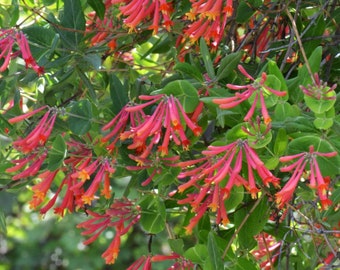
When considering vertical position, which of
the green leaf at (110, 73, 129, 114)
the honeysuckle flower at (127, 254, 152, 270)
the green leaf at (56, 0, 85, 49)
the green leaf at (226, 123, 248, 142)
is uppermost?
the green leaf at (56, 0, 85, 49)

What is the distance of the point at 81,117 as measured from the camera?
1077 millimetres

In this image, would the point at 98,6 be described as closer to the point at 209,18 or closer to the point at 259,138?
the point at 209,18

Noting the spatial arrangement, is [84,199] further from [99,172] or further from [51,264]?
[51,264]

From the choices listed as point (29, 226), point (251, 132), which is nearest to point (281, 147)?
point (251, 132)

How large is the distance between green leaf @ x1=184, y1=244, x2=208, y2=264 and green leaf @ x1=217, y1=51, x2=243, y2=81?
212 mm

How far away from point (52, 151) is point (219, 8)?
28 centimetres

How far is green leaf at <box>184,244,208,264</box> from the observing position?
1052 millimetres

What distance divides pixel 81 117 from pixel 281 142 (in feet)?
0.95

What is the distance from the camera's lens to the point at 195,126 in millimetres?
980

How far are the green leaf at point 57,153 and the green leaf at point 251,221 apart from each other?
241mm

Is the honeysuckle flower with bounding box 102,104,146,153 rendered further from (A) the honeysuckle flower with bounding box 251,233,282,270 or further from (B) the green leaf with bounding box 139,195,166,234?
(A) the honeysuckle flower with bounding box 251,233,282,270

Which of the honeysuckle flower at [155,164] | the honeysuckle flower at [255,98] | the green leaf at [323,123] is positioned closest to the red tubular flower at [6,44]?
the honeysuckle flower at [155,164]

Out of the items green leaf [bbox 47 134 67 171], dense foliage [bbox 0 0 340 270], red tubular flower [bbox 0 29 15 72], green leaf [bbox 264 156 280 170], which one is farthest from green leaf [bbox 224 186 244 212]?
red tubular flower [bbox 0 29 15 72]

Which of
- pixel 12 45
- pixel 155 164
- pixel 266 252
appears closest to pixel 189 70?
pixel 155 164
